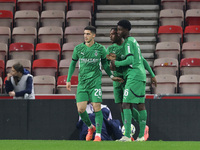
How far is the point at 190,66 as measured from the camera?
1167 centimetres

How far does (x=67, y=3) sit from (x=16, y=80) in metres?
5.82

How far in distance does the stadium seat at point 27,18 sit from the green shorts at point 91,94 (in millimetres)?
6447

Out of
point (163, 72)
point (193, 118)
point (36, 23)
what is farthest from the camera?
point (36, 23)

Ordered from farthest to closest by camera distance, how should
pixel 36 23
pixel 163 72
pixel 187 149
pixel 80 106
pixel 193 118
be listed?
pixel 36 23
pixel 163 72
pixel 193 118
pixel 80 106
pixel 187 149

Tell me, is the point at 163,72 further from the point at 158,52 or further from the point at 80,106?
the point at 80,106

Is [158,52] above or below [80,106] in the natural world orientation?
above

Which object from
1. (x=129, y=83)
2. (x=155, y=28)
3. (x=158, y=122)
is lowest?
(x=158, y=122)

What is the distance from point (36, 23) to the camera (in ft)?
45.0

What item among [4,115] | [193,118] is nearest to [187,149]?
[193,118]

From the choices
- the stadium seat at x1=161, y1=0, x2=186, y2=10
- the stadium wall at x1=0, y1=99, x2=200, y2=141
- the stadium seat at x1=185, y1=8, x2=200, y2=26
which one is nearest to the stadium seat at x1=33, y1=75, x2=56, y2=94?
the stadium wall at x1=0, y1=99, x2=200, y2=141

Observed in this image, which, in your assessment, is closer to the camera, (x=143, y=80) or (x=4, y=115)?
(x=143, y=80)

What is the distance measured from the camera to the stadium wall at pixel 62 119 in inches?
336

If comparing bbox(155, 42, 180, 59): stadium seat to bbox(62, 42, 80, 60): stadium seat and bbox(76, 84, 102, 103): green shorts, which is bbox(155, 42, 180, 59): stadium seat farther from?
bbox(76, 84, 102, 103): green shorts

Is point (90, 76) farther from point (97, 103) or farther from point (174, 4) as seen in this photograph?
point (174, 4)
